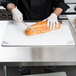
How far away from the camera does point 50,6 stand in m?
1.28

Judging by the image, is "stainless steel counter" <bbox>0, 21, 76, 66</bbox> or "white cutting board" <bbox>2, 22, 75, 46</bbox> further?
"white cutting board" <bbox>2, 22, 75, 46</bbox>

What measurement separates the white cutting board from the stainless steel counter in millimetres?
34

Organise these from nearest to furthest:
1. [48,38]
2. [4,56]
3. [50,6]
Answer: [4,56] → [48,38] → [50,6]

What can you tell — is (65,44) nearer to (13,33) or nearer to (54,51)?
(54,51)

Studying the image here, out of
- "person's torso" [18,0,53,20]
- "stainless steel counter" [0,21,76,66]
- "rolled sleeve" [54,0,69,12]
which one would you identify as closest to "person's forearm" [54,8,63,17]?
"rolled sleeve" [54,0,69,12]

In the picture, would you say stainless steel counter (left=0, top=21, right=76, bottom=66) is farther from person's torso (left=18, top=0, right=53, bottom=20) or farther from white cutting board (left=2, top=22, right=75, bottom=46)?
person's torso (left=18, top=0, right=53, bottom=20)

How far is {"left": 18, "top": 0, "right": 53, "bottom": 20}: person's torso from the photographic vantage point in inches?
A: 47.3

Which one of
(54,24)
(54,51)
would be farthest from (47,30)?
(54,51)

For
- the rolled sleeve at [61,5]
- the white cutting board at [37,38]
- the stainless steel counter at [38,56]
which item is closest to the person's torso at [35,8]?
the rolled sleeve at [61,5]

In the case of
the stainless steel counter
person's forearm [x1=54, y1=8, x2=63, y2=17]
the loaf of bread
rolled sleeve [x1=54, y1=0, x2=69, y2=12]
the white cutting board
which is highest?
rolled sleeve [x1=54, y1=0, x2=69, y2=12]

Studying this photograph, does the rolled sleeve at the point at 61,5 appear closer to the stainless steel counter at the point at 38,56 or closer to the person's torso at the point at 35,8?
the person's torso at the point at 35,8

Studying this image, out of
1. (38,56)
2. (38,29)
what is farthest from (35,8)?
(38,56)

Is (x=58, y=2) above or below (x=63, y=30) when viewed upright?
above

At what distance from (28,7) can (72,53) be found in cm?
61
